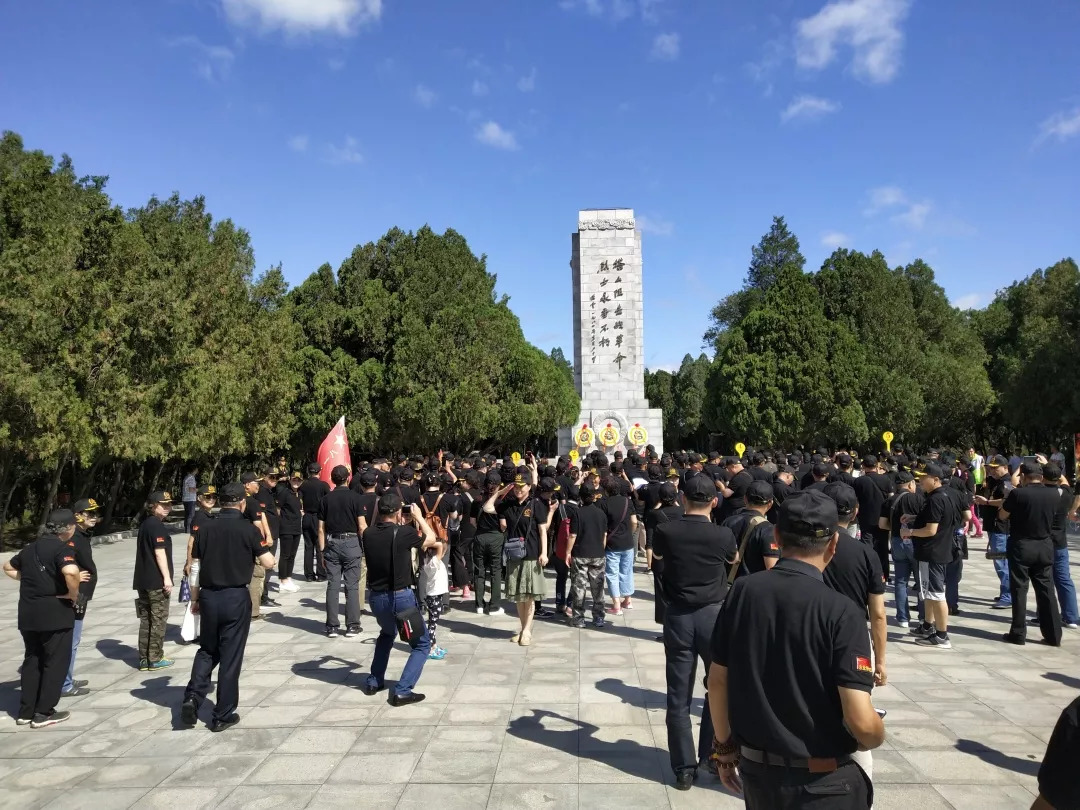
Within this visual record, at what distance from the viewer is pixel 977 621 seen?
353 inches

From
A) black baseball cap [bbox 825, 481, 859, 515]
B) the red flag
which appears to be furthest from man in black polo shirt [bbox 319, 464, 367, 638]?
black baseball cap [bbox 825, 481, 859, 515]

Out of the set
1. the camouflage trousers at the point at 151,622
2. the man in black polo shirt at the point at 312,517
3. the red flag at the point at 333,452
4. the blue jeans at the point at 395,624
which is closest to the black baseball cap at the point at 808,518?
the blue jeans at the point at 395,624

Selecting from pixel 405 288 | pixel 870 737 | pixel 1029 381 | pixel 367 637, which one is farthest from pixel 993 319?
pixel 870 737

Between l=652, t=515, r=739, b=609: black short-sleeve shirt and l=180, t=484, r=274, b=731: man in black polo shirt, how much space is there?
317 centimetres

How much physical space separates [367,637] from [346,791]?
3.99 m

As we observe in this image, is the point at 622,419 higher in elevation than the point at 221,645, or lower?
higher

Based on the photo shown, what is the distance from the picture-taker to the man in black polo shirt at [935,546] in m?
7.79

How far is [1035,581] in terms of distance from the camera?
771cm

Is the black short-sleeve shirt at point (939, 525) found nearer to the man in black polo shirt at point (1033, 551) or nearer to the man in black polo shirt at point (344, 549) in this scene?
the man in black polo shirt at point (1033, 551)

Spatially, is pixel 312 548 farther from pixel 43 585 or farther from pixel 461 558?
pixel 43 585

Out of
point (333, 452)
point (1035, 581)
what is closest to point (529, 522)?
point (1035, 581)

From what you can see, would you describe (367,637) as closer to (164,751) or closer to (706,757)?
(164,751)

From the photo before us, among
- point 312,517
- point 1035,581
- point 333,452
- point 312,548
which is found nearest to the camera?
point 1035,581

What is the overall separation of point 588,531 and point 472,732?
3467 millimetres
